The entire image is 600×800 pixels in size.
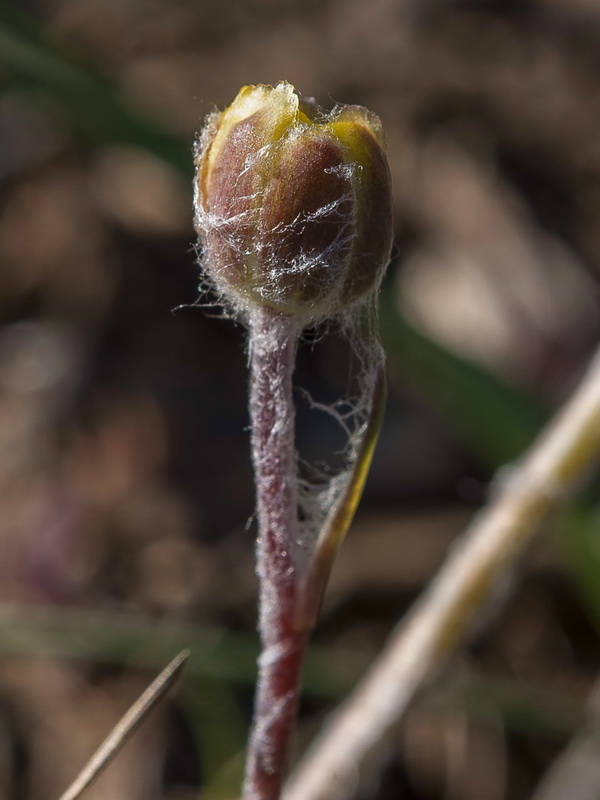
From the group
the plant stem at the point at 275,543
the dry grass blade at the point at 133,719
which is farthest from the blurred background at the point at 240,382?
the dry grass blade at the point at 133,719

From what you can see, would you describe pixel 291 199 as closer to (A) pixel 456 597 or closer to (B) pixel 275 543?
(B) pixel 275 543

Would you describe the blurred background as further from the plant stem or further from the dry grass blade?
the dry grass blade

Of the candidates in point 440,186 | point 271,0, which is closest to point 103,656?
point 440,186

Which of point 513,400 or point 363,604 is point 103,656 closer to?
point 363,604

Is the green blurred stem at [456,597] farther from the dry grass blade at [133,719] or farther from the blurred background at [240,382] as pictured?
the dry grass blade at [133,719]

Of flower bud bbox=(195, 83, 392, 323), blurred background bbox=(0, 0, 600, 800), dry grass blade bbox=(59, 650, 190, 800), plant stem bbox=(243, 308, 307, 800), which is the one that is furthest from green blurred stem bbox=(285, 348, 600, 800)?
flower bud bbox=(195, 83, 392, 323)

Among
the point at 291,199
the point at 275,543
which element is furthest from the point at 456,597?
the point at 291,199

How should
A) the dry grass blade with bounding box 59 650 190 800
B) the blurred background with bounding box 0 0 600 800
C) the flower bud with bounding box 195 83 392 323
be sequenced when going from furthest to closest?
1. the blurred background with bounding box 0 0 600 800
2. the dry grass blade with bounding box 59 650 190 800
3. the flower bud with bounding box 195 83 392 323
